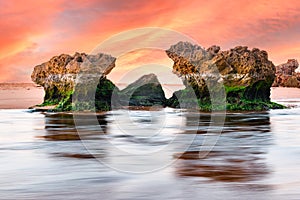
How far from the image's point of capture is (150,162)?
10461 mm

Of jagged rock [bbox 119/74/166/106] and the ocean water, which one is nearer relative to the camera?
the ocean water

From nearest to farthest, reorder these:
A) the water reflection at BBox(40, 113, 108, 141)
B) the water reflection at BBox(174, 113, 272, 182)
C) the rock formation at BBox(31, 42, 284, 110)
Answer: the water reflection at BBox(174, 113, 272, 182)
the water reflection at BBox(40, 113, 108, 141)
the rock formation at BBox(31, 42, 284, 110)

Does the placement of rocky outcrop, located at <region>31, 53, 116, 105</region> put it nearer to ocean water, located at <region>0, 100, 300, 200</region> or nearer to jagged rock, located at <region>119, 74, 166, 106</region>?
jagged rock, located at <region>119, 74, 166, 106</region>

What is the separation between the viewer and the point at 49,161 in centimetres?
1055

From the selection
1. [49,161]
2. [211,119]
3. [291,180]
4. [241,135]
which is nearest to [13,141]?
[49,161]

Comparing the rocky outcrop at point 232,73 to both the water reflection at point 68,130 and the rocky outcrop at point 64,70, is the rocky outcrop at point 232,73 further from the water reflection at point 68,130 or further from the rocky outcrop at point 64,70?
the water reflection at point 68,130

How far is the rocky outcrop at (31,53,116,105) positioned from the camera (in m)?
30.3

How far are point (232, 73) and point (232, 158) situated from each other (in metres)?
20.4

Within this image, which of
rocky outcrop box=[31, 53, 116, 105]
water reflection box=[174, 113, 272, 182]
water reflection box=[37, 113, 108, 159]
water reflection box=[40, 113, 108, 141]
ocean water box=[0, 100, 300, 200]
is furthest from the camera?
rocky outcrop box=[31, 53, 116, 105]

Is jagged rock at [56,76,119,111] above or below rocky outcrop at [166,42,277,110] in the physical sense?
below

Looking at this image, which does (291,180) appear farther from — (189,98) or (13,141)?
(189,98)

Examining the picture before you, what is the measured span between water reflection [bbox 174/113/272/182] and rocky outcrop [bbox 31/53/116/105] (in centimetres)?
1380

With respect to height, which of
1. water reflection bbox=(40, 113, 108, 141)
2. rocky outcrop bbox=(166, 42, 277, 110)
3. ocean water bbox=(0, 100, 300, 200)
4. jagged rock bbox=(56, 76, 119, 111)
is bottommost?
ocean water bbox=(0, 100, 300, 200)

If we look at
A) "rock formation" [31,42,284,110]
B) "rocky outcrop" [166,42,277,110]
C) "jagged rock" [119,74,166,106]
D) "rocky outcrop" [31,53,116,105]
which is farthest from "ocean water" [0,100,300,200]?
"jagged rock" [119,74,166,106]
